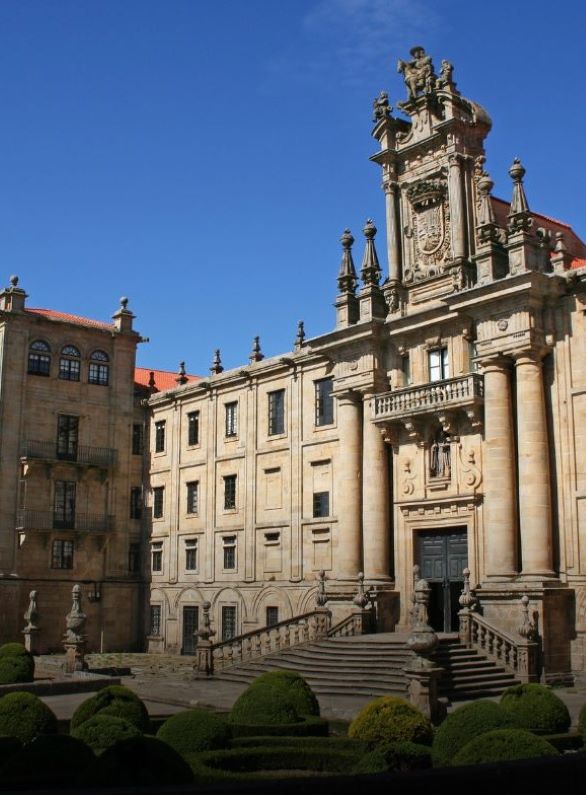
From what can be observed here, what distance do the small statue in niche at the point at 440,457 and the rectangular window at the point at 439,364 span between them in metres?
1.91

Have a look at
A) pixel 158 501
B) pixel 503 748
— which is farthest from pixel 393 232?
pixel 503 748

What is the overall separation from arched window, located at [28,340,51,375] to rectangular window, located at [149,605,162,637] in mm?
12738

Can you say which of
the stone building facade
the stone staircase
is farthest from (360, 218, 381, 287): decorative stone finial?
the stone staircase

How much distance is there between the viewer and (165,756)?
10.8 m

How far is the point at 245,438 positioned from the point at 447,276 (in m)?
14.2

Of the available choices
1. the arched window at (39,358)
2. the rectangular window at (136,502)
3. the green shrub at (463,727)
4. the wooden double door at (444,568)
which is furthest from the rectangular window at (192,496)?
the green shrub at (463,727)

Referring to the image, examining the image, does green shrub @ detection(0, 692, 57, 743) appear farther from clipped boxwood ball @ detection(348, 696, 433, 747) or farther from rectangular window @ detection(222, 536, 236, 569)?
rectangular window @ detection(222, 536, 236, 569)

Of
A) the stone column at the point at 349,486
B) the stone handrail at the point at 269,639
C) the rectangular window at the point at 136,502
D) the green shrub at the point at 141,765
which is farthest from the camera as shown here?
the rectangular window at the point at 136,502

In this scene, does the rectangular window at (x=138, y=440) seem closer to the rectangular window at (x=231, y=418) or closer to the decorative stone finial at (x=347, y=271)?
the rectangular window at (x=231, y=418)

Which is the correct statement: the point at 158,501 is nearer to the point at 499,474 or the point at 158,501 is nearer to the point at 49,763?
the point at 499,474

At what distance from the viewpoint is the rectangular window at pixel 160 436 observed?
49062mm

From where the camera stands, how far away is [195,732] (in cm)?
1430

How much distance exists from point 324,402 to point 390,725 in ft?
81.2

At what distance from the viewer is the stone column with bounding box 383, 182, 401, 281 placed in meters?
34.8
